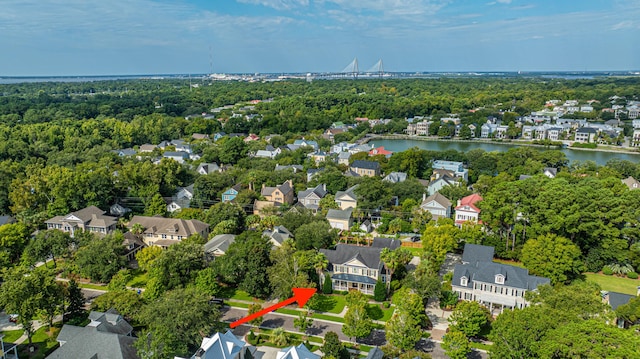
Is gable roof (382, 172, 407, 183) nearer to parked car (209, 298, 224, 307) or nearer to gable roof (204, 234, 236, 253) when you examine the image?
gable roof (204, 234, 236, 253)

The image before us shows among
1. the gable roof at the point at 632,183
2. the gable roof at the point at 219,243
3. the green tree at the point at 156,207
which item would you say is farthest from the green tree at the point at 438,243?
the gable roof at the point at 632,183

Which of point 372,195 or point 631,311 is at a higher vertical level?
point 372,195

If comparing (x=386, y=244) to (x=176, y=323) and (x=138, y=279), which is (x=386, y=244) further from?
(x=138, y=279)

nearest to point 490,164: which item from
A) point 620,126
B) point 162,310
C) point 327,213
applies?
point 327,213

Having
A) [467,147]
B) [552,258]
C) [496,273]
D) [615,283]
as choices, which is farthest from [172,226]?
[467,147]

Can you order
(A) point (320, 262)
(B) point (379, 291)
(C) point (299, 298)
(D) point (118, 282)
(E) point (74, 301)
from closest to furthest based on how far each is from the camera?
(E) point (74, 301) → (D) point (118, 282) → (C) point (299, 298) → (B) point (379, 291) → (A) point (320, 262)

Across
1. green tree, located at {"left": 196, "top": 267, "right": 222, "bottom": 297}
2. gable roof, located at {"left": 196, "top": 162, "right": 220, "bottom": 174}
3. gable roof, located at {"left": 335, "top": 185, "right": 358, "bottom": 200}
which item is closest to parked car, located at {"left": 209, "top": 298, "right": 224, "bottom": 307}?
green tree, located at {"left": 196, "top": 267, "right": 222, "bottom": 297}
